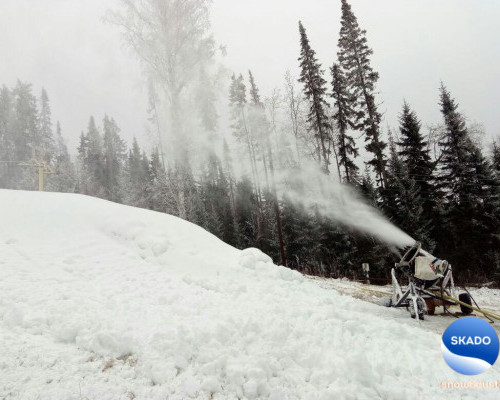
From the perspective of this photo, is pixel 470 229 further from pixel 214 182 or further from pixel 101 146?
pixel 101 146

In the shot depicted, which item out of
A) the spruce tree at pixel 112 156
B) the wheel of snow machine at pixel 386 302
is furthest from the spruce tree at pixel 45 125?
the wheel of snow machine at pixel 386 302

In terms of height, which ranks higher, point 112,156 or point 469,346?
point 112,156

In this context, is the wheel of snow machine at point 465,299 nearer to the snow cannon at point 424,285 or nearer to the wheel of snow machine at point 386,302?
the snow cannon at point 424,285

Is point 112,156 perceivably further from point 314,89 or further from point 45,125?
point 314,89

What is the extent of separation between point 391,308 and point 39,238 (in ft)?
27.5

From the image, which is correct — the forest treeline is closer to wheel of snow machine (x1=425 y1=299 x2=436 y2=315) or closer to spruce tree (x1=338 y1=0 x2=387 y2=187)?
spruce tree (x1=338 y1=0 x2=387 y2=187)

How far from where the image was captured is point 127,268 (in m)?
5.73

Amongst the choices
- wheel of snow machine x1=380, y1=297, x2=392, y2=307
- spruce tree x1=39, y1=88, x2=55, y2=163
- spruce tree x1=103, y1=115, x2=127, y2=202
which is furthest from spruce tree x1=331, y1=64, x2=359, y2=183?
spruce tree x1=39, y1=88, x2=55, y2=163

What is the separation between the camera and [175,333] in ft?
12.2

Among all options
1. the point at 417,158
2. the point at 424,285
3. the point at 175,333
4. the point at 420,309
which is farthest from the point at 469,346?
the point at 417,158

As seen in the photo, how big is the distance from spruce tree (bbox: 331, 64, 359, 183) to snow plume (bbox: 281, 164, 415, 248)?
1.79m

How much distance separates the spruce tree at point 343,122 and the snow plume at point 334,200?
1.79 meters

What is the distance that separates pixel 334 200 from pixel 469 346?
63.2ft

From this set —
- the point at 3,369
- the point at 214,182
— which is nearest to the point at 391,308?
the point at 3,369
